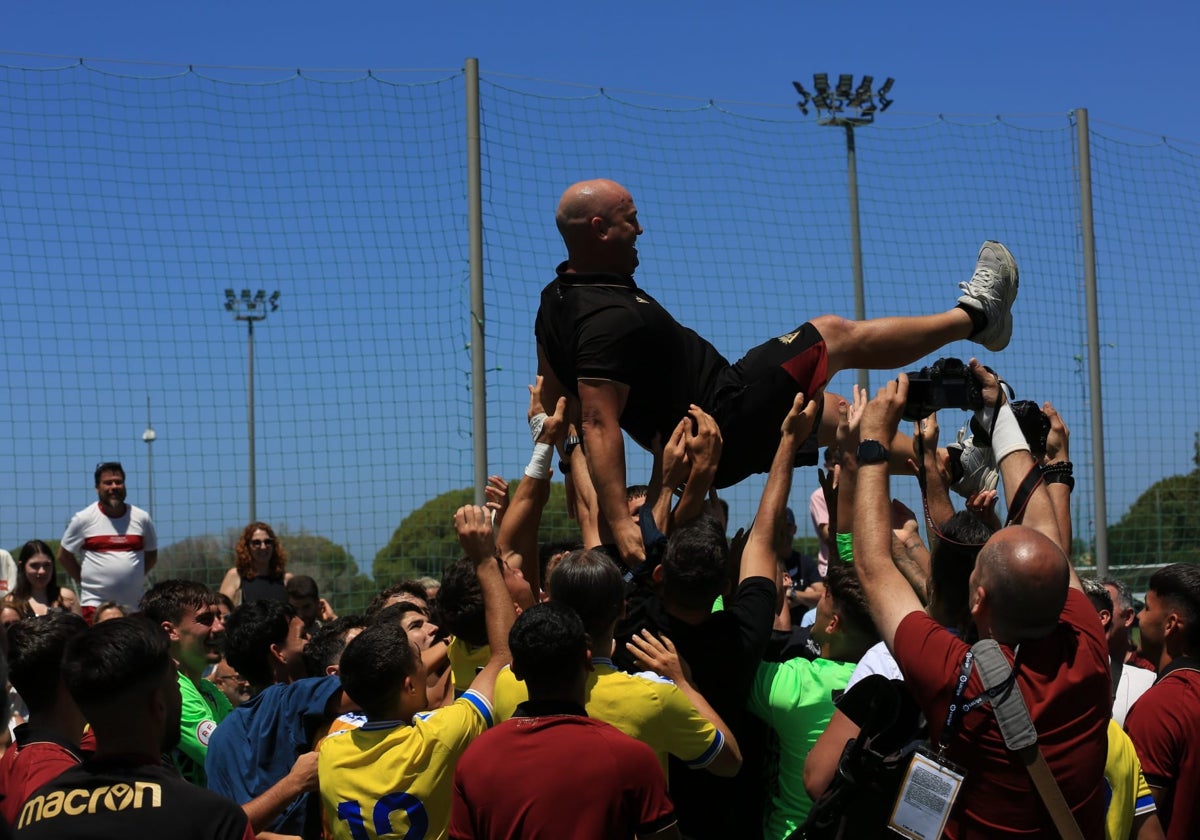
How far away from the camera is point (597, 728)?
2799 millimetres

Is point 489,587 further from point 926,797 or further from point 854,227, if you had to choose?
point 854,227

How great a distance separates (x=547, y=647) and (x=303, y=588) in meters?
4.56

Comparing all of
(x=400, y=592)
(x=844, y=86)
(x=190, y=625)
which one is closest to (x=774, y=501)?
(x=400, y=592)

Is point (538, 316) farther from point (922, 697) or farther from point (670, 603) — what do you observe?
point (922, 697)

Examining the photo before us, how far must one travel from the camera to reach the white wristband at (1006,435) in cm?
328

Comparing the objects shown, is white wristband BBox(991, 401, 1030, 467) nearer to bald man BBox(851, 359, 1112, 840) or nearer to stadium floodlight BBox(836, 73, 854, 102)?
bald man BBox(851, 359, 1112, 840)

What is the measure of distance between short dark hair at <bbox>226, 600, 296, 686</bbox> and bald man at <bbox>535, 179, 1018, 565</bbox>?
122 cm

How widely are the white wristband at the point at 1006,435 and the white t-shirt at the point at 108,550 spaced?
579cm

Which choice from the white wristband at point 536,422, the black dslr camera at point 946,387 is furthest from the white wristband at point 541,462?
the black dslr camera at point 946,387

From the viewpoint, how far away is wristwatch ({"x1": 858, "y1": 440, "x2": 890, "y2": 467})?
3.01m

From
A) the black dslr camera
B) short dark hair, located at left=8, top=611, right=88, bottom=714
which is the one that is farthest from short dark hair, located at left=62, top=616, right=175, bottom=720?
the black dslr camera

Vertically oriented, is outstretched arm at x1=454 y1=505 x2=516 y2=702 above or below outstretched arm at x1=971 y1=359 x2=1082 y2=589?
below

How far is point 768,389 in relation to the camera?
4.51 meters

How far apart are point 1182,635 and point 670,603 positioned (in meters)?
1.47
